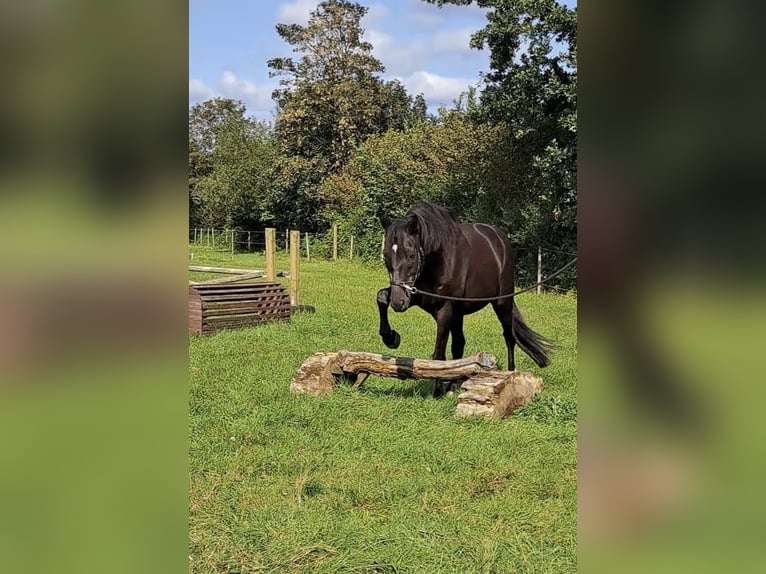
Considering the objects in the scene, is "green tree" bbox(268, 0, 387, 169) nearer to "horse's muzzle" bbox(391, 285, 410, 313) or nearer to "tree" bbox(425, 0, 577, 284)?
"tree" bbox(425, 0, 577, 284)

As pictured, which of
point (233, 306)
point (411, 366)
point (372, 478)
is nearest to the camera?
point (372, 478)

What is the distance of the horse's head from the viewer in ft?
19.0

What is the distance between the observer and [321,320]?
11.0 metres

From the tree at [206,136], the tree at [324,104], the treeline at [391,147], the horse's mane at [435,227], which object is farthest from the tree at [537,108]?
the tree at [206,136]

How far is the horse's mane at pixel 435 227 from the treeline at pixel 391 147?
1701mm

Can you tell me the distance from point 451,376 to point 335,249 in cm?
2246

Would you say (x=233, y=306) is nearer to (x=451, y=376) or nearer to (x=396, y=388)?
(x=396, y=388)

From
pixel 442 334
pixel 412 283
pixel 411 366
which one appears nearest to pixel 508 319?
pixel 442 334

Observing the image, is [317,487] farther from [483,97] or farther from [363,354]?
[483,97]

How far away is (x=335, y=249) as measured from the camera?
92.1 feet

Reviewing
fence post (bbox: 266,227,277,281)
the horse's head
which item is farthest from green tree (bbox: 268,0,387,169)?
the horse's head

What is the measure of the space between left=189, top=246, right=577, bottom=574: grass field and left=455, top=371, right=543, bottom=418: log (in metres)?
0.10
